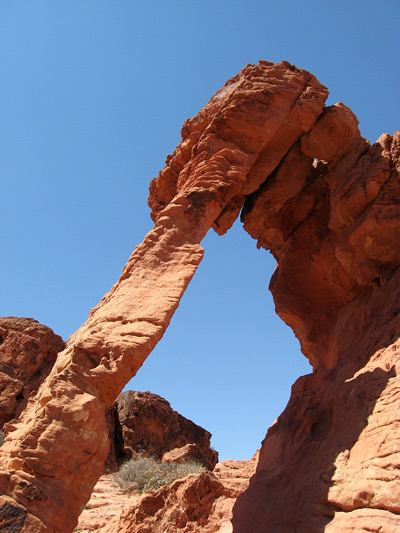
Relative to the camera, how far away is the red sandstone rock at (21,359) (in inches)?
617

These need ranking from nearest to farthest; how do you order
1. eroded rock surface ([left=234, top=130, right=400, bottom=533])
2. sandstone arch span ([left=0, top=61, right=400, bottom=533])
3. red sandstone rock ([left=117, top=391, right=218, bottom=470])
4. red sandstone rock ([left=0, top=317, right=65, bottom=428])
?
sandstone arch span ([left=0, top=61, right=400, bottom=533]) → eroded rock surface ([left=234, top=130, right=400, bottom=533]) → red sandstone rock ([left=0, top=317, right=65, bottom=428]) → red sandstone rock ([left=117, top=391, right=218, bottom=470])

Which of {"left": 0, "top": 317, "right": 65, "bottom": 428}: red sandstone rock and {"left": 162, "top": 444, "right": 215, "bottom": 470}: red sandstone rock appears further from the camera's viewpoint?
{"left": 0, "top": 317, "right": 65, "bottom": 428}: red sandstone rock

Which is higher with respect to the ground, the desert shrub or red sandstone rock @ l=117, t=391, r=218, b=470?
red sandstone rock @ l=117, t=391, r=218, b=470

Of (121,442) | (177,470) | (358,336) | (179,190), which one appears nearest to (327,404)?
(358,336)

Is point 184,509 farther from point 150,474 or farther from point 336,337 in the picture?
point 150,474

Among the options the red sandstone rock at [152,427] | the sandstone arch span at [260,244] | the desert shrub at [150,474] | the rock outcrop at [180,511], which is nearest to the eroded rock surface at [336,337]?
the sandstone arch span at [260,244]

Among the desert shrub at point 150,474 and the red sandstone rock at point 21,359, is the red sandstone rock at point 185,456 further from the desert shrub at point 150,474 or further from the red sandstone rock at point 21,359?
the red sandstone rock at point 21,359

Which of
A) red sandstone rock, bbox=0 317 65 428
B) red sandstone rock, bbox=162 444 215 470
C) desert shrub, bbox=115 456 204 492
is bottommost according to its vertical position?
desert shrub, bbox=115 456 204 492

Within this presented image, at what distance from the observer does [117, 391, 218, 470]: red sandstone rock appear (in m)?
18.3

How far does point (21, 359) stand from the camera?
1631cm

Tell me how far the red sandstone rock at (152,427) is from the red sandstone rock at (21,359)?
160 inches

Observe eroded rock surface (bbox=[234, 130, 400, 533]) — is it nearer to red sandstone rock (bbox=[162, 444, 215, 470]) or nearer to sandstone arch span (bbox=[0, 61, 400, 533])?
sandstone arch span (bbox=[0, 61, 400, 533])

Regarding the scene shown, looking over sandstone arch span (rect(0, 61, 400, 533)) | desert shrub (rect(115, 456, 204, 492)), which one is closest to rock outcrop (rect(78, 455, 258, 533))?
sandstone arch span (rect(0, 61, 400, 533))

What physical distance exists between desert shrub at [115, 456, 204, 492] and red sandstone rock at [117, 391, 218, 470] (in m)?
4.04
